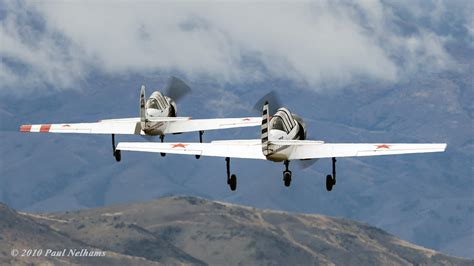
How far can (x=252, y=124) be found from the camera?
94938 mm

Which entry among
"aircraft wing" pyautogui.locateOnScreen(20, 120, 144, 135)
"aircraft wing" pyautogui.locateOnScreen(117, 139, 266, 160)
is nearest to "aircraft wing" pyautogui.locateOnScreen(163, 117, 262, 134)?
"aircraft wing" pyautogui.locateOnScreen(20, 120, 144, 135)

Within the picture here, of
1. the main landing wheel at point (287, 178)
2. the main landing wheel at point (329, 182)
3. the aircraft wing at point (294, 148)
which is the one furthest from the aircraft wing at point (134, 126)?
the main landing wheel at point (287, 178)

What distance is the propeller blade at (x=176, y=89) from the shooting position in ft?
358

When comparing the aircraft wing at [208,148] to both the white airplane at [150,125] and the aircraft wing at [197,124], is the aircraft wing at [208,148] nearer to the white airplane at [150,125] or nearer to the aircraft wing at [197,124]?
the white airplane at [150,125]

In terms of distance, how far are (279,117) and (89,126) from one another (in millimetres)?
21206

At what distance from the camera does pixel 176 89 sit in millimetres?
109812

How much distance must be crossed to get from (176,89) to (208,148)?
31.0 metres

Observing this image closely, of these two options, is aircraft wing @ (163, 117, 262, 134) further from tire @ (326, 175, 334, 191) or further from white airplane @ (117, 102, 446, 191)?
tire @ (326, 175, 334, 191)

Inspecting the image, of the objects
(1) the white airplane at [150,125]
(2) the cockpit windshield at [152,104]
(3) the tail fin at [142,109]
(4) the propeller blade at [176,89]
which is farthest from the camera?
(4) the propeller blade at [176,89]

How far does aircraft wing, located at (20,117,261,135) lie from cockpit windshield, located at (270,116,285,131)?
12621 mm

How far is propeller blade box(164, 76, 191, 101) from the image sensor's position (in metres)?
109

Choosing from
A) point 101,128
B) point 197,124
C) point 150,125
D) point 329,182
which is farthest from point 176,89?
point 329,182

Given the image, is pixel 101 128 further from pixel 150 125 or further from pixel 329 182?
pixel 329 182

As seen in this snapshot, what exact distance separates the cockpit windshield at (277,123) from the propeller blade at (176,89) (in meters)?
29.1
